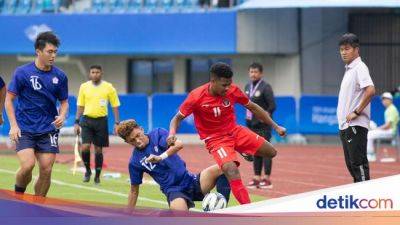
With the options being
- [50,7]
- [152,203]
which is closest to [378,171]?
[152,203]

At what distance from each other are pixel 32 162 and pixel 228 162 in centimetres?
223

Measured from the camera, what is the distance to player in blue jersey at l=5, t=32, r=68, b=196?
13586mm

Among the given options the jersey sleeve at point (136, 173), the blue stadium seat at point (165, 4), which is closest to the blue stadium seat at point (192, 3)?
the blue stadium seat at point (165, 4)

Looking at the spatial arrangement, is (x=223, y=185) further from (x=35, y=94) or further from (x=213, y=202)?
(x=35, y=94)

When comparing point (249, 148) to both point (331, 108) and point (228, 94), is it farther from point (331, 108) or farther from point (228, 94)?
point (331, 108)

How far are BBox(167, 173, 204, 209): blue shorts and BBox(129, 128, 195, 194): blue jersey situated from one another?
0.05m

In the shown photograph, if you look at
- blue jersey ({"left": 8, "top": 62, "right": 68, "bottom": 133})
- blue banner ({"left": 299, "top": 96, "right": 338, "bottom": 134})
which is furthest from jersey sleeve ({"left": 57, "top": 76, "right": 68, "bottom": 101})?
blue banner ({"left": 299, "top": 96, "right": 338, "bottom": 134})

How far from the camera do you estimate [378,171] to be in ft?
77.3

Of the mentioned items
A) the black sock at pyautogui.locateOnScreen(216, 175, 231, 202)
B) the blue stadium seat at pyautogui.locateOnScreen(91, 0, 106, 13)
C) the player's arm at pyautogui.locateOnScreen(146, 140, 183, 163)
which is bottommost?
the black sock at pyautogui.locateOnScreen(216, 175, 231, 202)

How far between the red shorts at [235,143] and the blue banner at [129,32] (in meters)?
21.0

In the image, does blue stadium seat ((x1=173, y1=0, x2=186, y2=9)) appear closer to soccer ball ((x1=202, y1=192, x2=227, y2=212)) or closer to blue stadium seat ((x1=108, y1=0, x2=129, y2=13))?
blue stadium seat ((x1=108, y1=0, x2=129, y2=13))

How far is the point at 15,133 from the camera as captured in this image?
43.9ft

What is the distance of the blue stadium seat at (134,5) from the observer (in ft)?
120

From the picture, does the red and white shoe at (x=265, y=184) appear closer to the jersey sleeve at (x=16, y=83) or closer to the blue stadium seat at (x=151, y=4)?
the jersey sleeve at (x=16, y=83)
